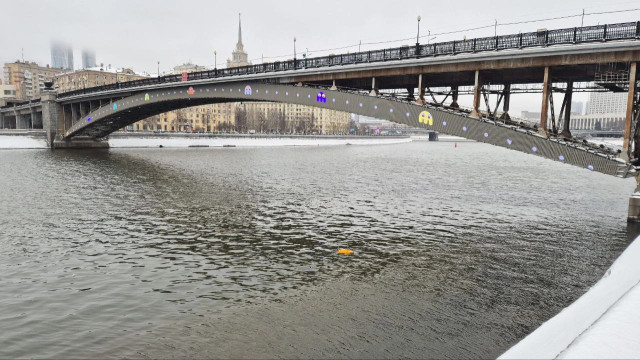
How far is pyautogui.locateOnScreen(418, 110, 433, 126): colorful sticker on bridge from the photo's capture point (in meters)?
28.4

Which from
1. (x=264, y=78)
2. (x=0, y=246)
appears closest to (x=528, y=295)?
(x=0, y=246)

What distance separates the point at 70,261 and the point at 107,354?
7344 millimetres

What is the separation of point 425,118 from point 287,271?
732 inches

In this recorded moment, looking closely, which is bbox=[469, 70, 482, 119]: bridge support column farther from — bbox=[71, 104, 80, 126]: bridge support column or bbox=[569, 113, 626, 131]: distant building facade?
bbox=[569, 113, 626, 131]: distant building facade

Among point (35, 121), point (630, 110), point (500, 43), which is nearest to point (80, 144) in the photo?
point (35, 121)

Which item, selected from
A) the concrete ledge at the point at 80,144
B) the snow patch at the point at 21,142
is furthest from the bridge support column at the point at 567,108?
the snow patch at the point at 21,142

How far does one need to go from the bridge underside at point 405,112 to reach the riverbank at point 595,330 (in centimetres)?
1299

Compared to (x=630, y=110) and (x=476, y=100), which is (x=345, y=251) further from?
(x=630, y=110)

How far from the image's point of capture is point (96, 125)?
2923 inches

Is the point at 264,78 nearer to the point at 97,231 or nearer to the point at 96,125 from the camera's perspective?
the point at 97,231

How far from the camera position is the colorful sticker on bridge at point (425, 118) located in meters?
28.4

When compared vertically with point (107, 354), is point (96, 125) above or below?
above

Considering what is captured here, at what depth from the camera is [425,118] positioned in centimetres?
2884

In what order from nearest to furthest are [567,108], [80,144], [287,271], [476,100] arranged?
[287,271] → [567,108] → [476,100] → [80,144]
